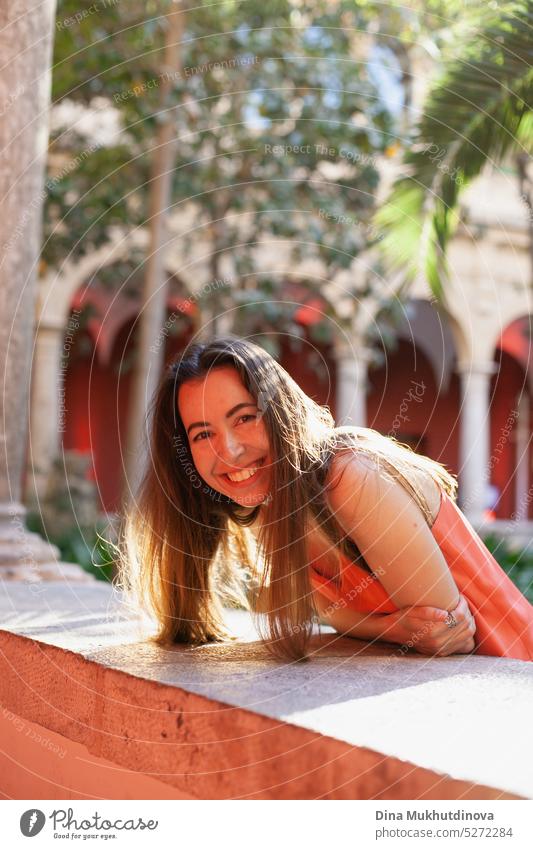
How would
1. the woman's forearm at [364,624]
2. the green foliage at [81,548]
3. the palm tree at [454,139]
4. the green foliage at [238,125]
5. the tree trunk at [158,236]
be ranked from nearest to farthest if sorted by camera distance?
the woman's forearm at [364,624], the palm tree at [454,139], the tree trunk at [158,236], the green foliage at [81,548], the green foliage at [238,125]

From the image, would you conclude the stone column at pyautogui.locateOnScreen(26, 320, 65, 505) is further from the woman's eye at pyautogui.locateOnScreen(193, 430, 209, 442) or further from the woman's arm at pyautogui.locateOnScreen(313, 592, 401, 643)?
the woman's eye at pyautogui.locateOnScreen(193, 430, 209, 442)

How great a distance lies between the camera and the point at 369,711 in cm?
137

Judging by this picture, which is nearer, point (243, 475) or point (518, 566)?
point (243, 475)

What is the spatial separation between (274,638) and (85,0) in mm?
7812

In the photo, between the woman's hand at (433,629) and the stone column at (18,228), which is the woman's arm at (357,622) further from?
the stone column at (18,228)

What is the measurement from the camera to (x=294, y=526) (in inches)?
71.6

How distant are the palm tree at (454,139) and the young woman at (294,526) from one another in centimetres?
255

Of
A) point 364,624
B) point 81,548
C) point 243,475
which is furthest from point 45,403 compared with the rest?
point 243,475

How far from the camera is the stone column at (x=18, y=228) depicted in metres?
3.87

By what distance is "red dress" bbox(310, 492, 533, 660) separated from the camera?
2111 millimetres

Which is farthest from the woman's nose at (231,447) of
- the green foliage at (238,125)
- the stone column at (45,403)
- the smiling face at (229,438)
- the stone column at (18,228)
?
the stone column at (45,403)

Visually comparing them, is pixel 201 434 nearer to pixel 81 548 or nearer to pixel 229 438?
pixel 229 438

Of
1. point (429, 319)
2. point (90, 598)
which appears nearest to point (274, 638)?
point (90, 598)

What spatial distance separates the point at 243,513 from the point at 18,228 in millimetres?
2334
